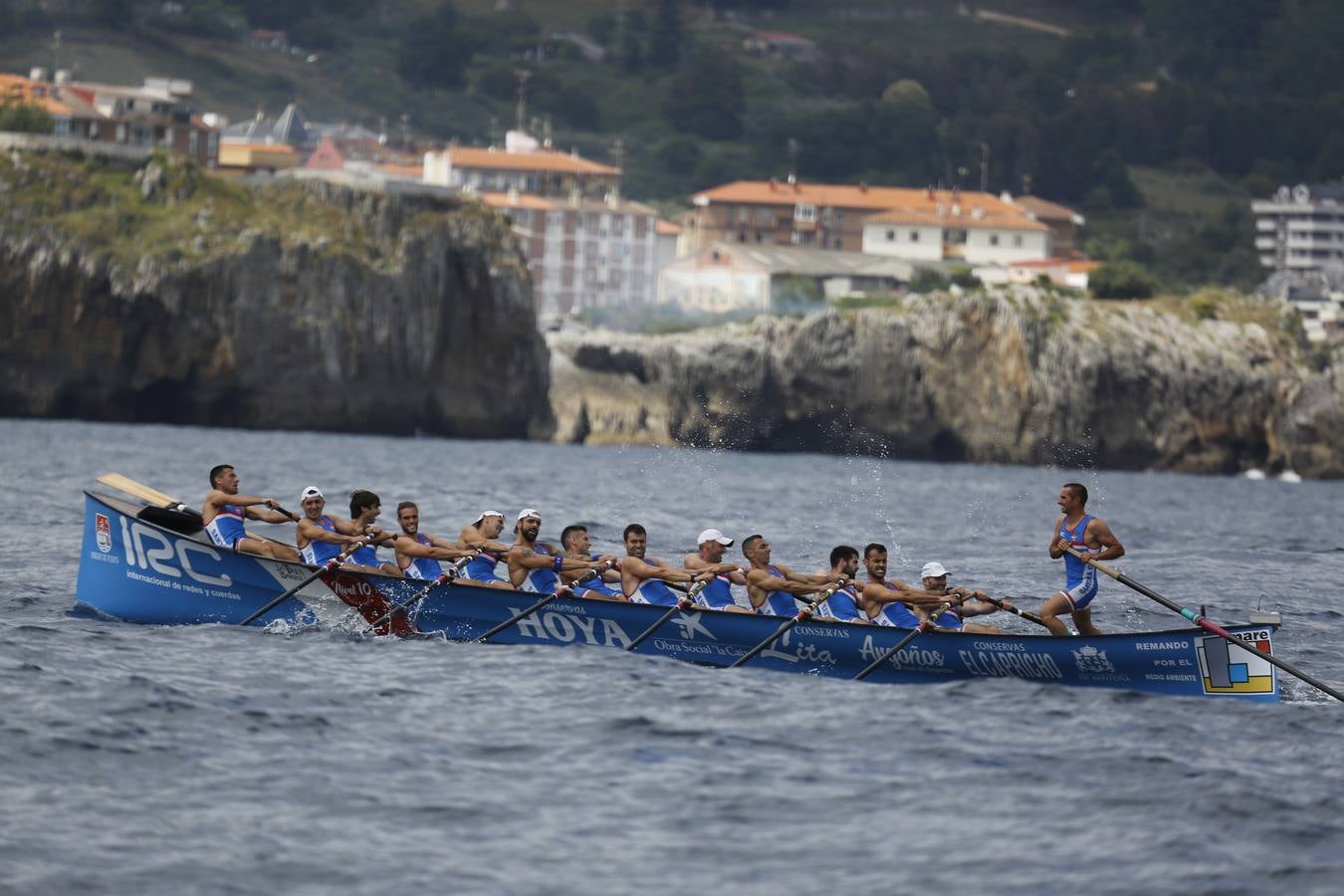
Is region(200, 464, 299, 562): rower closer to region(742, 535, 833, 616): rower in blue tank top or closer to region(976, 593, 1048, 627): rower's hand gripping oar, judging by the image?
region(742, 535, 833, 616): rower in blue tank top

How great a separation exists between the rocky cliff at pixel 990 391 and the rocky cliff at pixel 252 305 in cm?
1094

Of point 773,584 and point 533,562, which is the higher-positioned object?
point 533,562

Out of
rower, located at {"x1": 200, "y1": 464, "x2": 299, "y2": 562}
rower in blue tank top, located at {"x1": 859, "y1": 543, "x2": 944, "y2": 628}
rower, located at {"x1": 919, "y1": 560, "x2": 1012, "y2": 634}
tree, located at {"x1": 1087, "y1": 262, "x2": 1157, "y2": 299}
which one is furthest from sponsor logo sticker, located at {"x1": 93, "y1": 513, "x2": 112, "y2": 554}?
tree, located at {"x1": 1087, "y1": 262, "x2": 1157, "y2": 299}

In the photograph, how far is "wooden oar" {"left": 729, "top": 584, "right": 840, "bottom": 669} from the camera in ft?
78.5

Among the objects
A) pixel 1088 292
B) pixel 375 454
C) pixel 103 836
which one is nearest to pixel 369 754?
pixel 103 836

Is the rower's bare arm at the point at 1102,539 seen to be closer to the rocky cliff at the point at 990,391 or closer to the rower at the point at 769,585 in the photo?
the rower at the point at 769,585

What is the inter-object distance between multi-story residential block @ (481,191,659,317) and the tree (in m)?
42.9

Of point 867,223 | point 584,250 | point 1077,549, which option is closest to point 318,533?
point 1077,549

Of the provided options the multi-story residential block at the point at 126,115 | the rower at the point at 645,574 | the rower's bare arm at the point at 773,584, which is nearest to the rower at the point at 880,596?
the rower's bare arm at the point at 773,584

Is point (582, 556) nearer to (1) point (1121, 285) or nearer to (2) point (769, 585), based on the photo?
(2) point (769, 585)

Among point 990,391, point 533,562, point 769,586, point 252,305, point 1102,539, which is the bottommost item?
point 769,586

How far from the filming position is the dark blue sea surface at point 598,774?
1595 centimetres

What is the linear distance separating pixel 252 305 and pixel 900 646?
6894cm

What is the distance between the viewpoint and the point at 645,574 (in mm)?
25312
